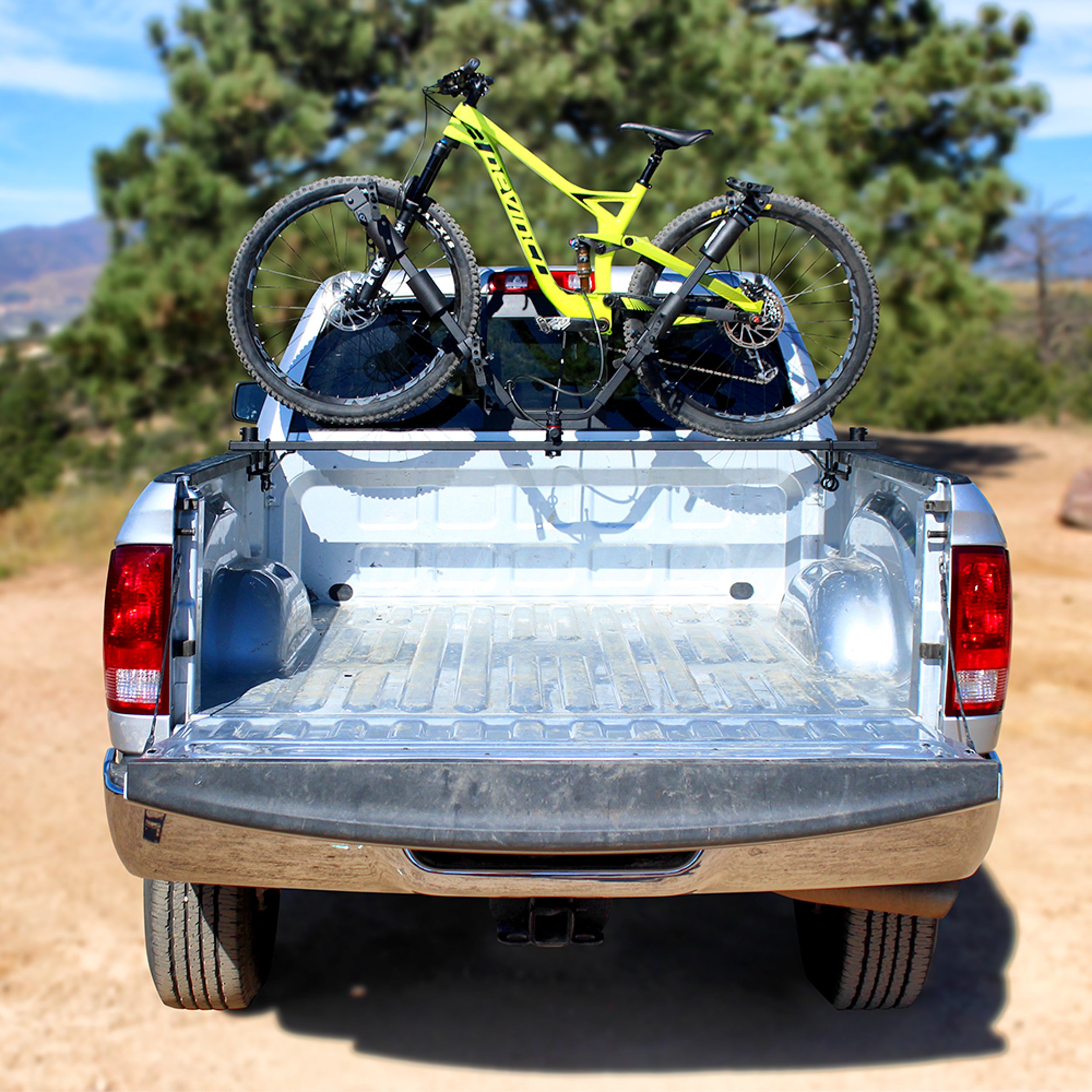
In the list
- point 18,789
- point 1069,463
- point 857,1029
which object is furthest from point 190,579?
point 1069,463

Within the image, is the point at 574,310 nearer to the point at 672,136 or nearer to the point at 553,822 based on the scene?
the point at 672,136

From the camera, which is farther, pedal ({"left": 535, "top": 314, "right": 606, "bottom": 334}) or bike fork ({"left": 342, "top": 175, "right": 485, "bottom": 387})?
pedal ({"left": 535, "top": 314, "right": 606, "bottom": 334})

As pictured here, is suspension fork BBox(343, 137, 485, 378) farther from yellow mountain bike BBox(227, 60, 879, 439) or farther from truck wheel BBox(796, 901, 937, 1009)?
truck wheel BBox(796, 901, 937, 1009)

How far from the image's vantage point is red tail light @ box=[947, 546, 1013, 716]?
2793mm

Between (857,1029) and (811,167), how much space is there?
33.2ft

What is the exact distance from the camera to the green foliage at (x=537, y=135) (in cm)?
1134

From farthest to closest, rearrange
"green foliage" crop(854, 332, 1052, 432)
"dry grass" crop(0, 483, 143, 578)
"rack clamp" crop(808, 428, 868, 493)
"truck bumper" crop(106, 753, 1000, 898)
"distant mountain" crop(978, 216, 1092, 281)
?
1. "distant mountain" crop(978, 216, 1092, 281)
2. "green foliage" crop(854, 332, 1052, 432)
3. "dry grass" crop(0, 483, 143, 578)
4. "rack clamp" crop(808, 428, 868, 493)
5. "truck bumper" crop(106, 753, 1000, 898)

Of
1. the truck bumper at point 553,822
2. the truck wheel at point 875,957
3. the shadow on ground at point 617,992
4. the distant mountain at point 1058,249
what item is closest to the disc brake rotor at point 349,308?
the truck bumper at point 553,822

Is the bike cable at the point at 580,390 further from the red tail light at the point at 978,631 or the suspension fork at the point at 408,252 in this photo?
the red tail light at the point at 978,631

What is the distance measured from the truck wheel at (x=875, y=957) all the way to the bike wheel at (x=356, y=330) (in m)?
2.22

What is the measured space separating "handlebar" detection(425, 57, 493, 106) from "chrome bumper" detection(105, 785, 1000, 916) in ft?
9.10

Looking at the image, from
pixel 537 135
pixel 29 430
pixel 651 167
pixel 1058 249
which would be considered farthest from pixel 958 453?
pixel 29 430

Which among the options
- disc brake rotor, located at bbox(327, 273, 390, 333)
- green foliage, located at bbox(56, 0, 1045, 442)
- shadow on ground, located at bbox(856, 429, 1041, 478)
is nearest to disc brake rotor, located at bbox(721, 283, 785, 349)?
disc brake rotor, located at bbox(327, 273, 390, 333)

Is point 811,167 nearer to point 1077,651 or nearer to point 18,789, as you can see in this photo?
point 1077,651
